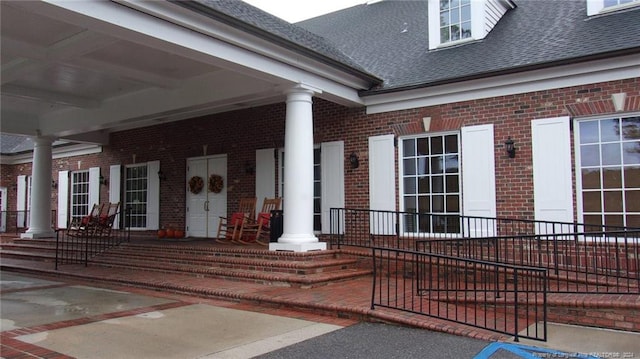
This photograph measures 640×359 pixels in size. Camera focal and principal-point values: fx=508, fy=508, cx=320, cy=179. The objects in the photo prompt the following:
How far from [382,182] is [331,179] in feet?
3.94

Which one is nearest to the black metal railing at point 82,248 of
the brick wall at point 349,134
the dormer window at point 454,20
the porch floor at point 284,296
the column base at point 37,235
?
the porch floor at point 284,296

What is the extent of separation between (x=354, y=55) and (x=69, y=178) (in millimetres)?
11090

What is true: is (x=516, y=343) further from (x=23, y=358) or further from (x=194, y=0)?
(x=194, y=0)

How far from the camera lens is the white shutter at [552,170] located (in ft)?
26.4

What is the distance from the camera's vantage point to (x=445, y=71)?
9.52 metres

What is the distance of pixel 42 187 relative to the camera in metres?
14.4

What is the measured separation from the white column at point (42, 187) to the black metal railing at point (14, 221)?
17.6 feet

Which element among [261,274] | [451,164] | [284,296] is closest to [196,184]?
[261,274]

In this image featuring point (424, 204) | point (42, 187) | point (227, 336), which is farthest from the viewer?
point (42, 187)

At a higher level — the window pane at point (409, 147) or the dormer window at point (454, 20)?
the dormer window at point (454, 20)

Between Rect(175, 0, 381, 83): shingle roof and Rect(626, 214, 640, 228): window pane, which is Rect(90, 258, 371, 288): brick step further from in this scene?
Rect(626, 214, 640, 228): window pane

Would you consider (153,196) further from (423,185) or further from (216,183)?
(423,185)

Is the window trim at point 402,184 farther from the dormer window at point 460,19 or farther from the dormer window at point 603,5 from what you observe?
the dormer window at point 603,5

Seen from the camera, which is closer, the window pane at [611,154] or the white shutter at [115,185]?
the window pane at [611,154]
